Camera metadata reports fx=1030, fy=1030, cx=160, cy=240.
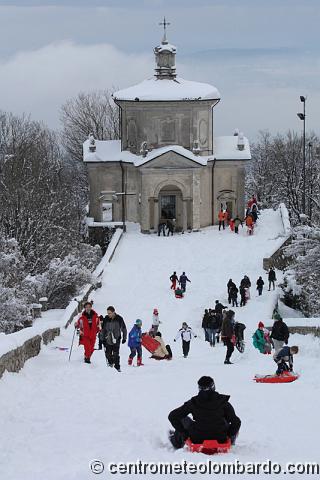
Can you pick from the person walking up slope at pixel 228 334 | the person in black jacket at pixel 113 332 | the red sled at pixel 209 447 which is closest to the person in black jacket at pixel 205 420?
the red sled at pixel 209 447

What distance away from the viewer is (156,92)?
181ft

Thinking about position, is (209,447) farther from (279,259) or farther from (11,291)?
(279,259)

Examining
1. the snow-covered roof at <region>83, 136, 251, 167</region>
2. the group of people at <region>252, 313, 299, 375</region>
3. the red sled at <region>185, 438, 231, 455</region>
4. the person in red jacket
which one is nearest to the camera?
the red sled at <region>185, 438, 231, 455</region>

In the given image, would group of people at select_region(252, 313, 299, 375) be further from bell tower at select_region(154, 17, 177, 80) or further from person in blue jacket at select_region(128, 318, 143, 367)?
bell tower at select_region(154, 17, 177, 80)

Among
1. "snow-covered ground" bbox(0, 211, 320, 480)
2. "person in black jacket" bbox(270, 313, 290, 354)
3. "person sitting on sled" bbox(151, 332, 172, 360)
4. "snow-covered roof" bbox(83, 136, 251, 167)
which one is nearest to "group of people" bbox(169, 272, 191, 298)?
"snow-covered ground" bbox(0, 211, 320, 480)

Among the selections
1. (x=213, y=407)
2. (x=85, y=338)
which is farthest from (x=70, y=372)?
(x=213, y=407)

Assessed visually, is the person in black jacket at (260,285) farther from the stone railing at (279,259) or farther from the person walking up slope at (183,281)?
the stone railing at (279,259)

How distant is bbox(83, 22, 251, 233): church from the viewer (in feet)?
177

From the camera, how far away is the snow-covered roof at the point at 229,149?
5659 centimetres

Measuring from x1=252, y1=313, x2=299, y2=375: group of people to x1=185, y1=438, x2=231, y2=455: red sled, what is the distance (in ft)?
21.3

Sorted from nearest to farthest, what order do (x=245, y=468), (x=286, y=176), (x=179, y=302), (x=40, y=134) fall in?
1. (x=245, y=468)
2. (x=179, y=302)
3. (x=286, y=176)
4. (x=40, y=134)

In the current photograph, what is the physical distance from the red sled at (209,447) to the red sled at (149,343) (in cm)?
1201

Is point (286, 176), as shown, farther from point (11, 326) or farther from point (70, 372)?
point (70, 372)

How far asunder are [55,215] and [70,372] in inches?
1398
